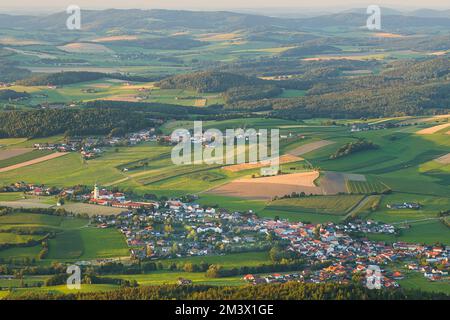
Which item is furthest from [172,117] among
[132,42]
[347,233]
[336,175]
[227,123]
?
[132,42]

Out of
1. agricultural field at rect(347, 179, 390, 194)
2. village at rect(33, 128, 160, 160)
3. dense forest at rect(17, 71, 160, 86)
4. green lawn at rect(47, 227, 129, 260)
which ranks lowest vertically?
green lawn at rect(47, 227, 129, 260)

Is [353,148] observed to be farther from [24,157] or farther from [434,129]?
[24,157]

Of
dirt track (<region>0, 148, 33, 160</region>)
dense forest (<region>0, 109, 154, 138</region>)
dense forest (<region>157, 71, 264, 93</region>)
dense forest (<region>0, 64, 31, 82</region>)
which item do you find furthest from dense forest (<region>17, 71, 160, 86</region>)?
dirt track (<region>0, 148, 33, 160</region>)

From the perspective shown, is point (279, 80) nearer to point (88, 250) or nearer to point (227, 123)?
point (227, 123)

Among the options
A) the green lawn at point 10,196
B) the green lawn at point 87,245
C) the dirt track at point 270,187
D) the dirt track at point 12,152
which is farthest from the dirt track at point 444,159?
the dirt track at point 12,152

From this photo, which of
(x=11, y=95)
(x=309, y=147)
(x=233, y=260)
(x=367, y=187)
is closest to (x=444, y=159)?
(x=309, y=147)

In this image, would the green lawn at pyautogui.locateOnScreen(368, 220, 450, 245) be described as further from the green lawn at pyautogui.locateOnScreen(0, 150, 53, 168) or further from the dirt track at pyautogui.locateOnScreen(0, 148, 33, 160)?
the dirt track at pyautogui.locateOnScreen(0, 148, 33, 160)

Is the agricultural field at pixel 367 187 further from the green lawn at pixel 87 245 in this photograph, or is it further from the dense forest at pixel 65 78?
the dense forest at pixel 65 78
